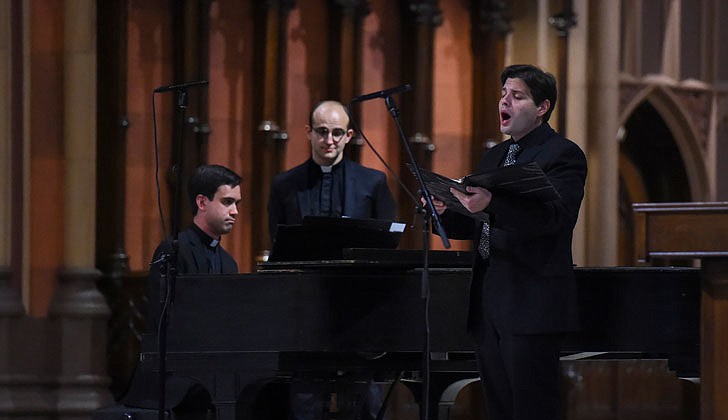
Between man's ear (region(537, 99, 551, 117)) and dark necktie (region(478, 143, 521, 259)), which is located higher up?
man's ear (region(537, 99, 551, 117))

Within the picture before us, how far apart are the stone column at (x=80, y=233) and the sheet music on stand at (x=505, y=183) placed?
135 inches

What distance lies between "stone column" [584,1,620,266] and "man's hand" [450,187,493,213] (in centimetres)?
501

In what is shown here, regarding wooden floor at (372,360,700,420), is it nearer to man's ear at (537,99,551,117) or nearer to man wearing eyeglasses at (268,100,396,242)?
man wearing eyeglasses at (268,100,396,242)

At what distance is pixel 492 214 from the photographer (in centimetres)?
484

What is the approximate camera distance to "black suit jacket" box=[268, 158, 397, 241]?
6.77 m

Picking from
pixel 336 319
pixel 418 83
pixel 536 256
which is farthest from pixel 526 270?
pixel 418 83

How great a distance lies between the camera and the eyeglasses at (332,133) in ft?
21.8

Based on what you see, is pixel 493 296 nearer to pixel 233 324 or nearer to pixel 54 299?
pixel 233 324

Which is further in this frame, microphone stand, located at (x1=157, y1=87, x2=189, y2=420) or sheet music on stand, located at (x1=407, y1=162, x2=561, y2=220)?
microphone stand, located at (x1=157, y1=87, x2=189, y2=420)

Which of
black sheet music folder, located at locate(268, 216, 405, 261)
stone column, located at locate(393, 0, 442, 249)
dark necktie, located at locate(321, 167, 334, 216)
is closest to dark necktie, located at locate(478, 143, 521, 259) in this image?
black sheet music folder, located at locate(268, 216, 405, 261)

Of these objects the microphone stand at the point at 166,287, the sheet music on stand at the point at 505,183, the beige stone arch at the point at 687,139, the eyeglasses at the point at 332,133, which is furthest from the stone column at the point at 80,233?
the beige stone arch at the point at 687,139

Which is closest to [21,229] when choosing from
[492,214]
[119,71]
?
[119,71]

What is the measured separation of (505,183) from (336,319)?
1.16 meters

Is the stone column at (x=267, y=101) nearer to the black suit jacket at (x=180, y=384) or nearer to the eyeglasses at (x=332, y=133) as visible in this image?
the eyeglasses at (x=332, y=133)
